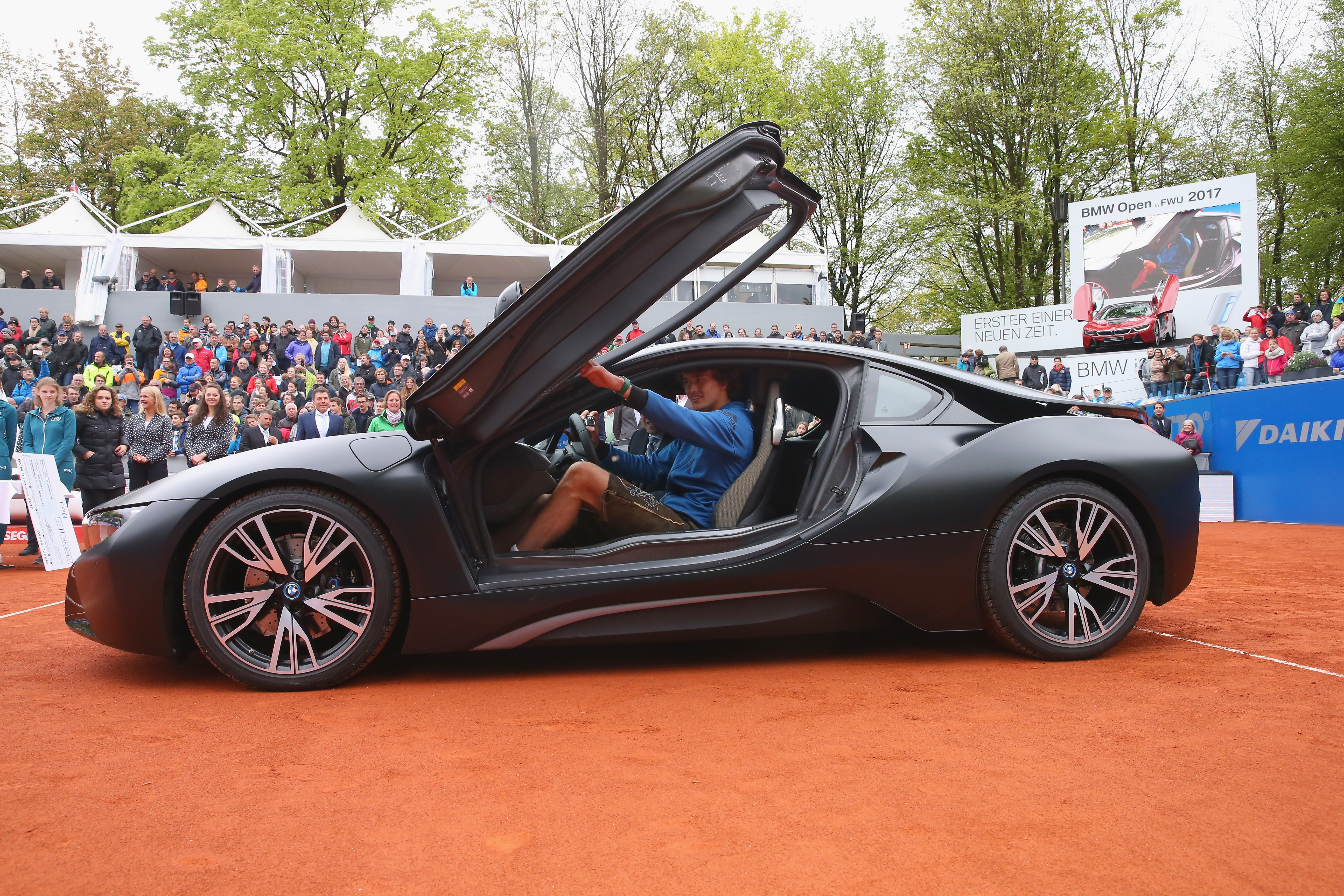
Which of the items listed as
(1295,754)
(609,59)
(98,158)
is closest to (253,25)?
(98,158)

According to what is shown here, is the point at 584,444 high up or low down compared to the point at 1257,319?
down

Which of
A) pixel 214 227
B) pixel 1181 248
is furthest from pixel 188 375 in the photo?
pixel 1181 248

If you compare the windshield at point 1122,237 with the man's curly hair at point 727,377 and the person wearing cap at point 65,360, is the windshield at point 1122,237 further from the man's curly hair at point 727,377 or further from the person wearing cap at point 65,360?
the person wearing cap at point 65,360

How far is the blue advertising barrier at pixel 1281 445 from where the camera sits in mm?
9250

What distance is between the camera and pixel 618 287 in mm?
2908

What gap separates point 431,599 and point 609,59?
101 ft

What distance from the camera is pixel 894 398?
3.48m

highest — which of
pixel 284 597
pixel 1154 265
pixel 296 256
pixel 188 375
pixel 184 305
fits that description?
pixel 296 256

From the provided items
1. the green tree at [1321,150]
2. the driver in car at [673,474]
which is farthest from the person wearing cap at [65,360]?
the green tree at [1321,150]

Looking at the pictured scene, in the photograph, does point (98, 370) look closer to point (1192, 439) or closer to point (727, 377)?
point (727, 377)

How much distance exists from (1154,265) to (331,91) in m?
26.1

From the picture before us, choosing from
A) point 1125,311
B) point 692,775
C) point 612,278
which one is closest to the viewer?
point 692,775

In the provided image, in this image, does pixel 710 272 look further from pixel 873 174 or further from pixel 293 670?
pixel 293 670

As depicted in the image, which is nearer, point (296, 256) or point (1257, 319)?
point (1257, 319)
